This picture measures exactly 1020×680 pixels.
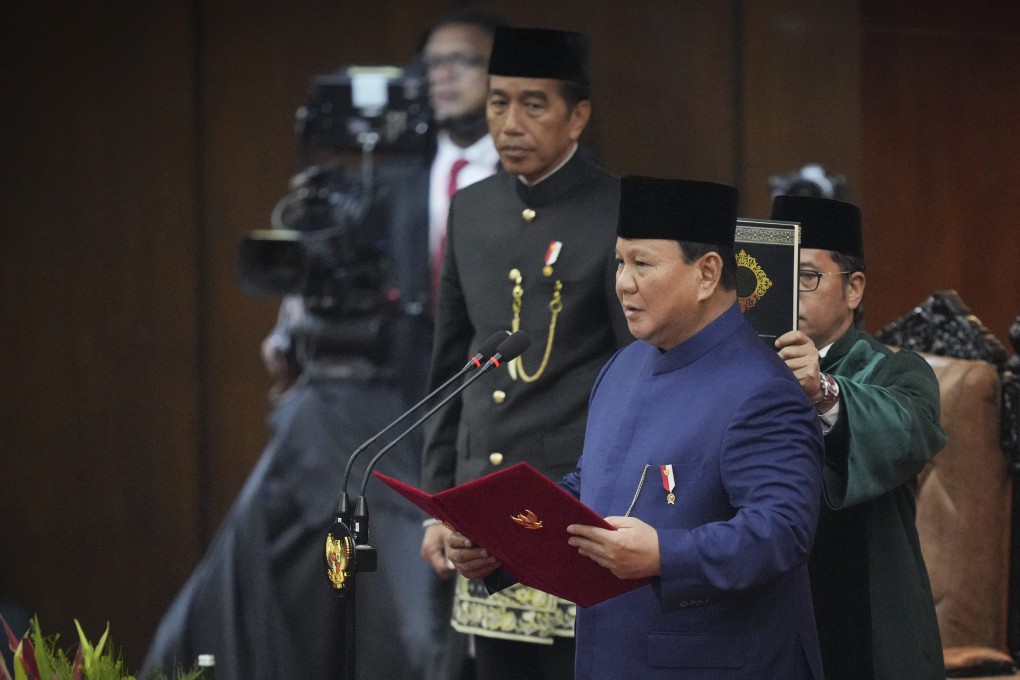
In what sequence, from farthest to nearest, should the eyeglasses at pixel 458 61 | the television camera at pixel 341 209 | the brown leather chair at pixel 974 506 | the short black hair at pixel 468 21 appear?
the short black hair at pixel 468 21 → the eyeglasses at pixel 458 61 → the television camera at pixel 341 209 → the brown leather chair at pixel 974 506

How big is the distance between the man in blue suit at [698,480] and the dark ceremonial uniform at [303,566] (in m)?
1.86

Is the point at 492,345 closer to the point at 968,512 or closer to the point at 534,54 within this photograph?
the point at 534,54

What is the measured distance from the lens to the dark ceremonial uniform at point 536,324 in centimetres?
255

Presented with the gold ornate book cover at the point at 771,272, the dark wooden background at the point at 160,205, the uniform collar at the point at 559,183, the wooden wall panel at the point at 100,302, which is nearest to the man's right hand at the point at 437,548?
the uniform collar at the point at 559,183

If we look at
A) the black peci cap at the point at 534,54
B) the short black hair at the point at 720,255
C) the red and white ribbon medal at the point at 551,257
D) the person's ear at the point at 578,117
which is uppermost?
the black peci cap at the point at 534,54

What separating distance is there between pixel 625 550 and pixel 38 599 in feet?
12.4

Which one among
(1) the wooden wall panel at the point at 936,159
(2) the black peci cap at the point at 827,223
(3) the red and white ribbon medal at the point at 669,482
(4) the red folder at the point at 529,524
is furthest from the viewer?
(1) the wooden wall panel at the point at 936,159

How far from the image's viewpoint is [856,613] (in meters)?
2.34

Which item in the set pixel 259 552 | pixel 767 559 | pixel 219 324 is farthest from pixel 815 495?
pixel 219 324

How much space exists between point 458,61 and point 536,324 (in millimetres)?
1852

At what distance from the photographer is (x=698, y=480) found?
1.88m

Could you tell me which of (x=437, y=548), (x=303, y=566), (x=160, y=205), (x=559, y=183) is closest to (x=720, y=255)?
(x=559, y=183)

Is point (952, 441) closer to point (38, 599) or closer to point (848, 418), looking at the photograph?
point (848, 418)

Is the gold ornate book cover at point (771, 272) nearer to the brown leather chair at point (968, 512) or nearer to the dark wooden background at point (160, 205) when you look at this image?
the brown leather chair at point (968, 512)
